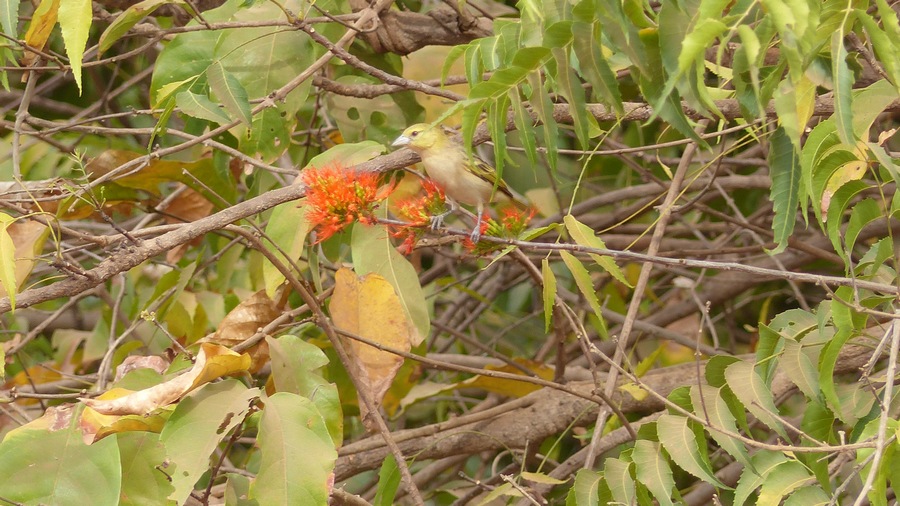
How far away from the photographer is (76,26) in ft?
7.48

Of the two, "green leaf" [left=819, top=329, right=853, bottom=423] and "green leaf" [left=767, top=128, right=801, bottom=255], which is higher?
"green leaf" [left=767, top=128, right=801, bottom=255]

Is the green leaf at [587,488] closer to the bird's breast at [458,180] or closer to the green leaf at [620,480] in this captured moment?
the green leaf at [620,480]

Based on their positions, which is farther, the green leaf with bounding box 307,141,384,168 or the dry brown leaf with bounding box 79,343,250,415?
the green leaf with bounding box 307,141,384,168

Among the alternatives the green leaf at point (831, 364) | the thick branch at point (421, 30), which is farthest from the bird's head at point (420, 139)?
the green leaf at point (831, 364)

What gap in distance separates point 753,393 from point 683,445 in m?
0.20

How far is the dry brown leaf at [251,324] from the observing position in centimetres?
293

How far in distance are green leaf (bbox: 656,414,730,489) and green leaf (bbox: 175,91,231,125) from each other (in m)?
1.43

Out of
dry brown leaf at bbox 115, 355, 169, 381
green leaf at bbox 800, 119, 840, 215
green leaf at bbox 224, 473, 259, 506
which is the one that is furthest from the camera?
dry brown leaf at bbox 115, 355, 169, 381

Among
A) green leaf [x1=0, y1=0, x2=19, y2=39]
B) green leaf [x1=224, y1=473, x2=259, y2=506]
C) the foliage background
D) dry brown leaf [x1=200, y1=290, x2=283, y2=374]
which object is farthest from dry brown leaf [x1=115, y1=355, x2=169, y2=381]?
green leaf [x1=0, y1=0, x2=19, y2=39]

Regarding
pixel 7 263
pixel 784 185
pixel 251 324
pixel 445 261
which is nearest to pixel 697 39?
pixel 784 185

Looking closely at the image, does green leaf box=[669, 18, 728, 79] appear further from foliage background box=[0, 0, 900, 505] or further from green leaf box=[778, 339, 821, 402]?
green leaf box=[778, 339, 821, 402]

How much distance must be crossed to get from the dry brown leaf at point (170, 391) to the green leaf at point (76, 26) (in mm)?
708

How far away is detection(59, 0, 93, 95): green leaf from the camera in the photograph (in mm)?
2260

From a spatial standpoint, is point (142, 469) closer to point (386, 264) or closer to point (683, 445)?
Answer: point (386, 264)
